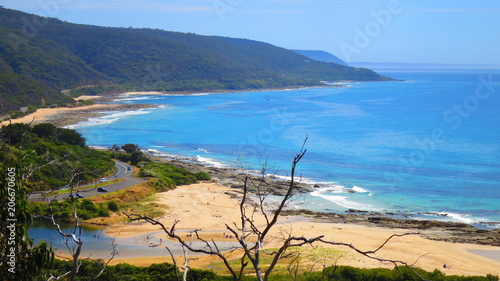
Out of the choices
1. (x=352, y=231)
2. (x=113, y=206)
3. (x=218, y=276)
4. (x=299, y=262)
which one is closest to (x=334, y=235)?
(x=352, y=231)

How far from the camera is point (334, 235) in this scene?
2689 cm

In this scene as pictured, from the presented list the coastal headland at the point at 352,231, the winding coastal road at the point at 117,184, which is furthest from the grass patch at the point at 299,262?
the winding coastal road at the point at 117,184

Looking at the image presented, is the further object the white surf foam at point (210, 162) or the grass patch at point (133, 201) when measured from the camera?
the white surf foam at point (210, 162)

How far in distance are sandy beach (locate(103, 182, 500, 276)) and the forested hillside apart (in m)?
57.1

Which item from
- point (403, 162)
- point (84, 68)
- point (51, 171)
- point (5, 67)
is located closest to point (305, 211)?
point (51, 171)

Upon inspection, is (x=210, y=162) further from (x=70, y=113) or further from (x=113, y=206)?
(x=70, y=113)

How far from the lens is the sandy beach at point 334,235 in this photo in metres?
22.2

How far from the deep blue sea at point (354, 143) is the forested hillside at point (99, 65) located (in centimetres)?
1474

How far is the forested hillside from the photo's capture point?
104125 millimetres

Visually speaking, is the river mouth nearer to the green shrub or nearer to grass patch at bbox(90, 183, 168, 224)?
grass patch at bbox(90, 183, 168, 224)

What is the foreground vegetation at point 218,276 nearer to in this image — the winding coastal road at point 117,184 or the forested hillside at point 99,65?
the winding coastal road at point 117,184

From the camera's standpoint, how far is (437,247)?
25359 millimetres

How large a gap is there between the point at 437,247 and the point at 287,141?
134ft

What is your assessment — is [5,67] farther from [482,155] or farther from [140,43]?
[482,155]
